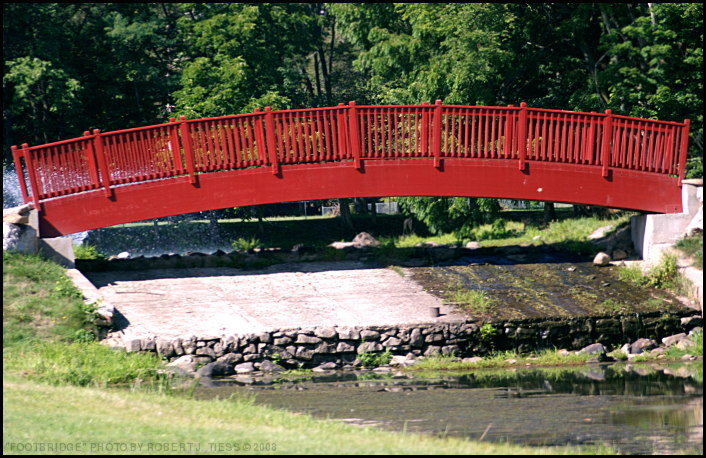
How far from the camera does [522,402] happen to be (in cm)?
1459

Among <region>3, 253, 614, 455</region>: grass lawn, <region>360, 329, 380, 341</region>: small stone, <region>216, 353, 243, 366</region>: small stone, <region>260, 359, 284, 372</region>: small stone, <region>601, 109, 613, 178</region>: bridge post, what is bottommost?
<region>260, 359, 284, 372</region>: small stone

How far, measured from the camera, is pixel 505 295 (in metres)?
20.1

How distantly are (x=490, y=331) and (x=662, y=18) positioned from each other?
1253 centimetres

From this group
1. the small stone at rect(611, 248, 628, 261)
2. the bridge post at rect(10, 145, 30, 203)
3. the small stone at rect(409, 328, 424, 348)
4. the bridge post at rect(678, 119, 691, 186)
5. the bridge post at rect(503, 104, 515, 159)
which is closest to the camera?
the small stone at rect(409, 328, 424, 348)

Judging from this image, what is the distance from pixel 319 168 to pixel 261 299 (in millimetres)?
3325

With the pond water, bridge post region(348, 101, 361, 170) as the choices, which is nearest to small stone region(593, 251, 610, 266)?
the pond water

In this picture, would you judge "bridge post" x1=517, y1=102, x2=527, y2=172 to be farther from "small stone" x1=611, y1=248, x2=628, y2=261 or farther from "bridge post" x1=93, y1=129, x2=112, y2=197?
"bridge post" x1=93, y1=129, x2=112, y2=197

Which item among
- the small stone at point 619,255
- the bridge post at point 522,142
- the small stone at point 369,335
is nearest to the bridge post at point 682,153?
the small stone at point 619,255

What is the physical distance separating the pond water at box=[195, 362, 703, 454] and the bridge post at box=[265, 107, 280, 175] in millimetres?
5566

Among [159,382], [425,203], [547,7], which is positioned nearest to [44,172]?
[159,382]

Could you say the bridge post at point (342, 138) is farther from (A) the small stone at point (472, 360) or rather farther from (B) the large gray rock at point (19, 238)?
(B) the large gray rock at point (19, 238)

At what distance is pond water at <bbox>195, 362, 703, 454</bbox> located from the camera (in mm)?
12398

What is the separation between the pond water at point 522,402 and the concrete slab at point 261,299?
1572 millimetres

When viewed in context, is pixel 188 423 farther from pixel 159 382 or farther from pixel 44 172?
pixel 44 172
